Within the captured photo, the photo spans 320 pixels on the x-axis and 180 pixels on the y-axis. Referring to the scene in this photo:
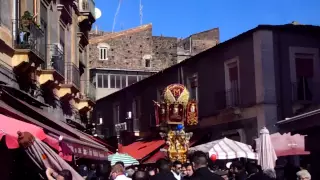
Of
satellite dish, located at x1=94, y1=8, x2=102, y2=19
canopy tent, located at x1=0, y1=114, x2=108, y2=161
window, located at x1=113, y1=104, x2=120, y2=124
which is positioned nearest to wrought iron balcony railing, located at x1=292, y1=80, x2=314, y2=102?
canopy tent, located at x1=0, y1=114, x2=108, y2=161

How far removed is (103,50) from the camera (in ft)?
153

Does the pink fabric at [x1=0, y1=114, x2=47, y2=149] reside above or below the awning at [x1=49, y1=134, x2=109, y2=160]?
above

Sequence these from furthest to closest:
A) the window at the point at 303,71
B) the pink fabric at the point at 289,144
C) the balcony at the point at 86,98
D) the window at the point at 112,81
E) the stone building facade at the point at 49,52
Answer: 1. the window at the point at 112,81
2. the balcony at the point at 86,98
3. the window at the point at 303,71
4. the pink fabric at the point at 289,144
5. the stone building facade at the point at 49,52

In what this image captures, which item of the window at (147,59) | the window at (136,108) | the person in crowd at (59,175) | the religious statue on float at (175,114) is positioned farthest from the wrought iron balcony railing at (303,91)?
the window at (147,59)

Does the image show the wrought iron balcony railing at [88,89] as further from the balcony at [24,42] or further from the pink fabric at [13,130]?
the pink fabric at [13,130]

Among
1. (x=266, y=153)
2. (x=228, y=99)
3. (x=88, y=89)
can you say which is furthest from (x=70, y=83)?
(x=266, y=153)

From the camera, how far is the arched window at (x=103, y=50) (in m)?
46.4

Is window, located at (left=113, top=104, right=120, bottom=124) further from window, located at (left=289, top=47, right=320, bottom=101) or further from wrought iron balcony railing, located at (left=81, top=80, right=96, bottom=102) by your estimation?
window, located at (left=289, top=47, right=320, bottom=101)

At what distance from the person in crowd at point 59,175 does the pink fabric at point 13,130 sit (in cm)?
66

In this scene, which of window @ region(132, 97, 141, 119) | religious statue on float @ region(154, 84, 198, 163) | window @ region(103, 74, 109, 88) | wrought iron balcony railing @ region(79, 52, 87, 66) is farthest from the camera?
window @ region(103, 74, 109, 88)

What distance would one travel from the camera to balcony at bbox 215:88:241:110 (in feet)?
82.2

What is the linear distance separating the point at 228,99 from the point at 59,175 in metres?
18.9

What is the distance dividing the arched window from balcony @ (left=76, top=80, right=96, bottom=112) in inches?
681

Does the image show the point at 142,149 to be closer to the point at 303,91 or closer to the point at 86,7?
the point at 86,7
